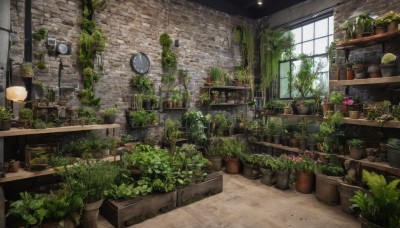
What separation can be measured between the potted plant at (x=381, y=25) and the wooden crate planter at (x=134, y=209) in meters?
4.31

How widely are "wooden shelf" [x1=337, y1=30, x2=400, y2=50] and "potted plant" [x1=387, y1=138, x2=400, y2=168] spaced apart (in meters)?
1.69

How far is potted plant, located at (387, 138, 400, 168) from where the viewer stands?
3.57 metres

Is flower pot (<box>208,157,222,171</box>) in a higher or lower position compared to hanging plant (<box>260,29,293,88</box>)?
lower

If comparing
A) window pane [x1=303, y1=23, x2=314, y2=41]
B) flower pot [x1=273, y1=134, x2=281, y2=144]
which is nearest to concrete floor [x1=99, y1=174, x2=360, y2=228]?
flower pot [x1=273, y1=134, x2=281, y2=144]

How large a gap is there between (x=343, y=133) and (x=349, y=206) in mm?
1535

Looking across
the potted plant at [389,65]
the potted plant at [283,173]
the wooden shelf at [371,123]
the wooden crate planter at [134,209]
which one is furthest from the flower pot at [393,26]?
the wooden crate planter at [134,209]

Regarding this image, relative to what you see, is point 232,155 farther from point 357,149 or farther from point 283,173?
point 357,149

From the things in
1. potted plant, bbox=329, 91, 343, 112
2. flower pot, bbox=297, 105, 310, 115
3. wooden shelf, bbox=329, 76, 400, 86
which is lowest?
flower pot, bbox=297, 105, 310, 115

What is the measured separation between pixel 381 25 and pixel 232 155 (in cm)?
360

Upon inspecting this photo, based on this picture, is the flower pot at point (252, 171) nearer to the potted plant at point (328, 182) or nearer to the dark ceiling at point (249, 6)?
the potted plant at point (328, 182)

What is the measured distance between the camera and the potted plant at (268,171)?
4.64 meters

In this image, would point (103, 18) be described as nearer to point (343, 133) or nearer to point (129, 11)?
point (129, 11)

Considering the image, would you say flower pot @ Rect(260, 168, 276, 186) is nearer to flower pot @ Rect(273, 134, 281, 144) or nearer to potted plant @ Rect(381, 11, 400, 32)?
flower pot @ Rect(273, 134, 281, 144)

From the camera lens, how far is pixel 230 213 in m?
3.57
